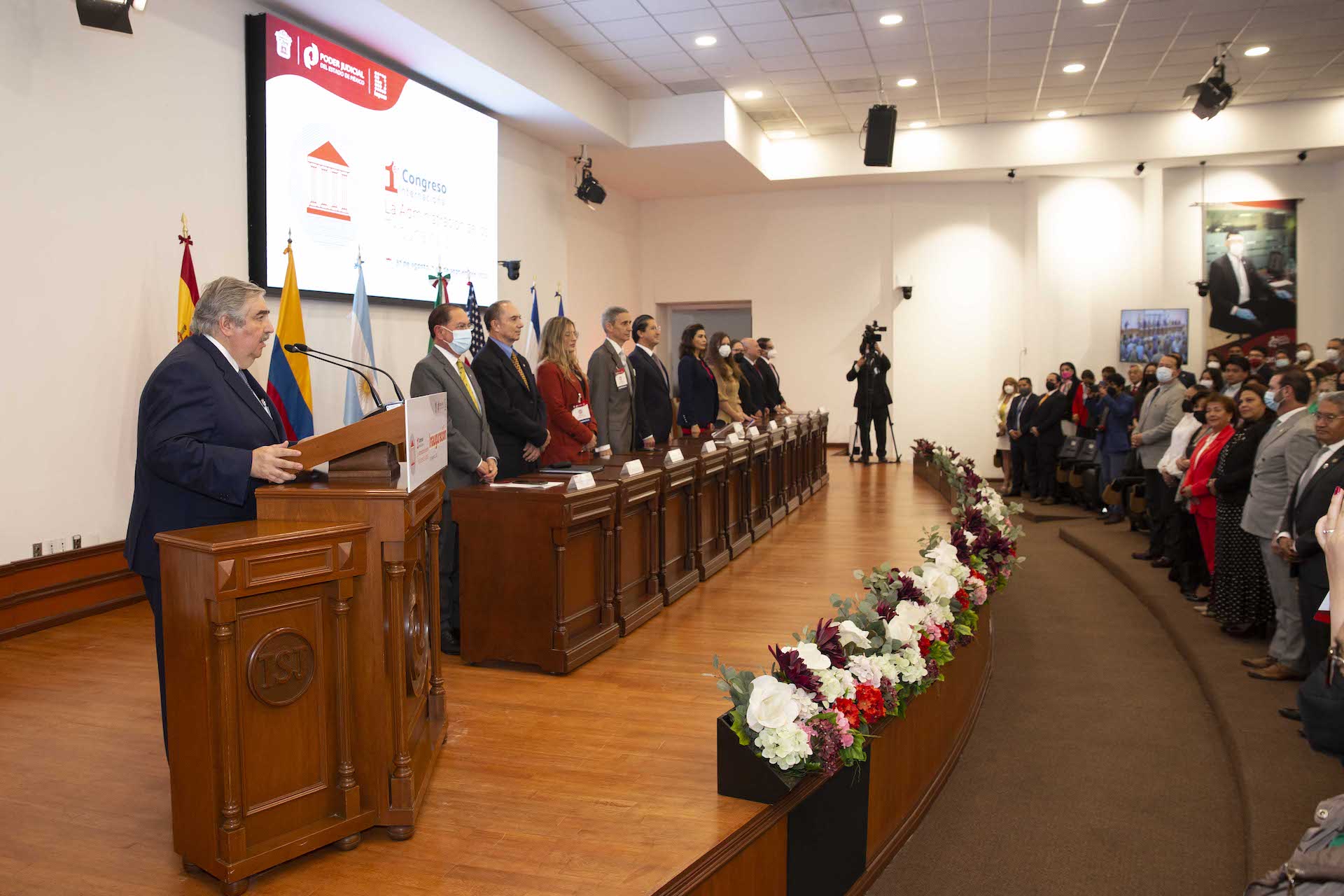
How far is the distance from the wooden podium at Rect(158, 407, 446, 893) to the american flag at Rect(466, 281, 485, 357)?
5075 mm

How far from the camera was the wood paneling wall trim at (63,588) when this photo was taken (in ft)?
14.6

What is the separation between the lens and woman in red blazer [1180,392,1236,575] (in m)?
5.65

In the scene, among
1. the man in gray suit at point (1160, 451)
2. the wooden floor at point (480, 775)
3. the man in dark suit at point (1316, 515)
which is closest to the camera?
the wooden floor at point (480, 775)

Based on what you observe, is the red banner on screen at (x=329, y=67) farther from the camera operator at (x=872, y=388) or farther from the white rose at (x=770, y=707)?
the camera operator at (x=872, y=388)

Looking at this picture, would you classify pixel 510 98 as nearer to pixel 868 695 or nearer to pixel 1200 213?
pixel 868 695

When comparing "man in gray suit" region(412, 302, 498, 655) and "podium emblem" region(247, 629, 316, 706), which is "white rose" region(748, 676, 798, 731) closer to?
"podium emblem" region(247, 629, 316, 706)

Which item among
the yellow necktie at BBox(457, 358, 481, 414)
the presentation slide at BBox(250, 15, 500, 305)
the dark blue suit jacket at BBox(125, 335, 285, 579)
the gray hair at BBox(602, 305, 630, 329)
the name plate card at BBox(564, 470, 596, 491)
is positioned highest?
the presentation slide at BBox(250, 15, 500, 305)

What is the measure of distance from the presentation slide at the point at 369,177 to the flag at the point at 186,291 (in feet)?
2.22

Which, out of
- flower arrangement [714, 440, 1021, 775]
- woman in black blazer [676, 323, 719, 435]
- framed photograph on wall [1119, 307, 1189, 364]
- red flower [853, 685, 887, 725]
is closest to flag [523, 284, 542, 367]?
woman in black blazer [676, 323, 719, 435]

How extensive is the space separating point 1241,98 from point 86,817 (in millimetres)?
12427

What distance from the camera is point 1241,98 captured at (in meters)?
10.9

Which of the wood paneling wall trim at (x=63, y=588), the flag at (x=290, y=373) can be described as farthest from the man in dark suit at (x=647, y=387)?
the wood paneling wall trim at (x=63, y=588)

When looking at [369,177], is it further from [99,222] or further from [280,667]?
[280,667]

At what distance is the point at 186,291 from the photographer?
516 centimetres
